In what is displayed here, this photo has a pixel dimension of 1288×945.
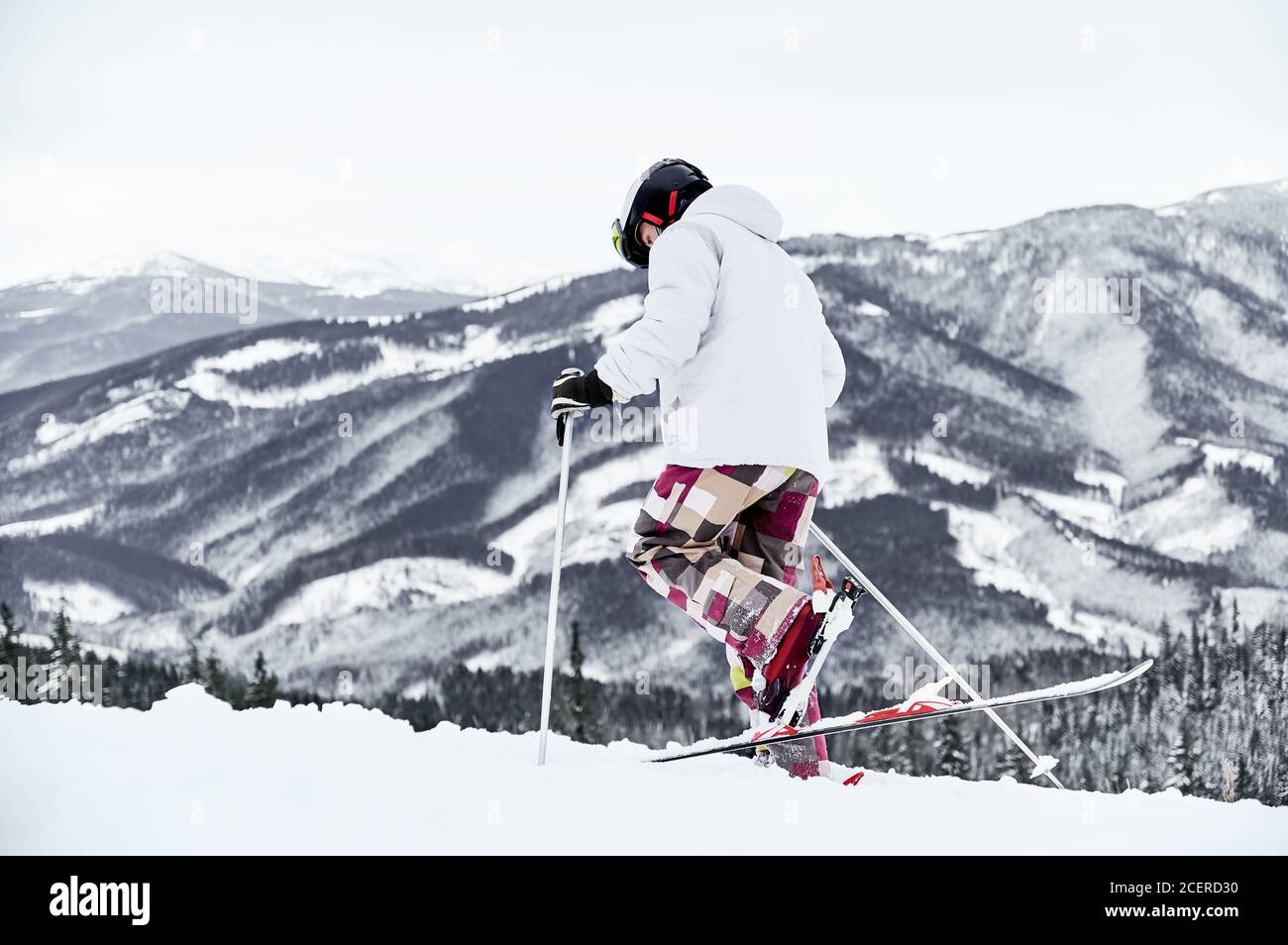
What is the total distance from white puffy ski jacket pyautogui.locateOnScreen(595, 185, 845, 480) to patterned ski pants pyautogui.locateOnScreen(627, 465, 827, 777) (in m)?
0.09

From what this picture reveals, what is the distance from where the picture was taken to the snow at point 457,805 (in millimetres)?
2994

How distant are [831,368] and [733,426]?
942 mm

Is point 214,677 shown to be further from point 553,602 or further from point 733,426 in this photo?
point 733,426

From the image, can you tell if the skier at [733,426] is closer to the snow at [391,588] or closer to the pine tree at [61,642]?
the pine tree at [61,642]

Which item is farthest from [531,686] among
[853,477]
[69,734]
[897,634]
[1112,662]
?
[853,477]

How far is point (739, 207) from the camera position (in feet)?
14.1

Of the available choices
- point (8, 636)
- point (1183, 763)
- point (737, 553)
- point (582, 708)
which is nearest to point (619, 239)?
point (737, 553)

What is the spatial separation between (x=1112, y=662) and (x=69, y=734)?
4188 inches

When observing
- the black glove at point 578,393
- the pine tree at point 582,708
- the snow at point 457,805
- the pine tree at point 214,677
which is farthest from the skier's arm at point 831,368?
the pine tree at point 214,677

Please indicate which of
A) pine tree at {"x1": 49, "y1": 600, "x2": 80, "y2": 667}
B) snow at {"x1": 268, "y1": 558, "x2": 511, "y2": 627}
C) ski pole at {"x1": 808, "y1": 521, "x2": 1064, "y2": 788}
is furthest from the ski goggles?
snow at {"x1": 268, "y1": 558, "x2": 511, "y2": 627}

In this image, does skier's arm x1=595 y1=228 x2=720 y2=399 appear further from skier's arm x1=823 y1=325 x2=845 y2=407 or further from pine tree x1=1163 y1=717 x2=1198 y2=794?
pine tree x1=1163 y1=717 x2=1198 y2=794

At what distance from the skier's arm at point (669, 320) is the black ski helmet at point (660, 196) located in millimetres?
393
